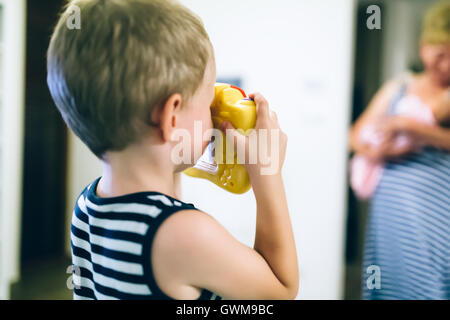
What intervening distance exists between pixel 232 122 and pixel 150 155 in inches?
4.1

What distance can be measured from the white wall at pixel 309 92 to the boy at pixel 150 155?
0.92 m

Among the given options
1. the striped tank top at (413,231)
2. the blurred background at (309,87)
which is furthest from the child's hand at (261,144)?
the blurred background at (309,87)

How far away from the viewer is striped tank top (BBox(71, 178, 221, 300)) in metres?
0.35

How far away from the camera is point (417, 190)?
0.88 meters

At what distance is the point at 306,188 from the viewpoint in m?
1.50

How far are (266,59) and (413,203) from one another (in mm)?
768

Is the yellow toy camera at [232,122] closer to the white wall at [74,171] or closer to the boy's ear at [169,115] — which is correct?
the boy's ear at [169,115]

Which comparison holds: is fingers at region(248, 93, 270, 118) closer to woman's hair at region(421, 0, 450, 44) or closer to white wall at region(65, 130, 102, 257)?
woman's hair at region(421, 0, 450, 44)

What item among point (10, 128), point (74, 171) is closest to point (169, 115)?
point (10, 128)

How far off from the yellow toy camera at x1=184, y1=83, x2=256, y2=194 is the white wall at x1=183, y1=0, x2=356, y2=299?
34.0 inches
